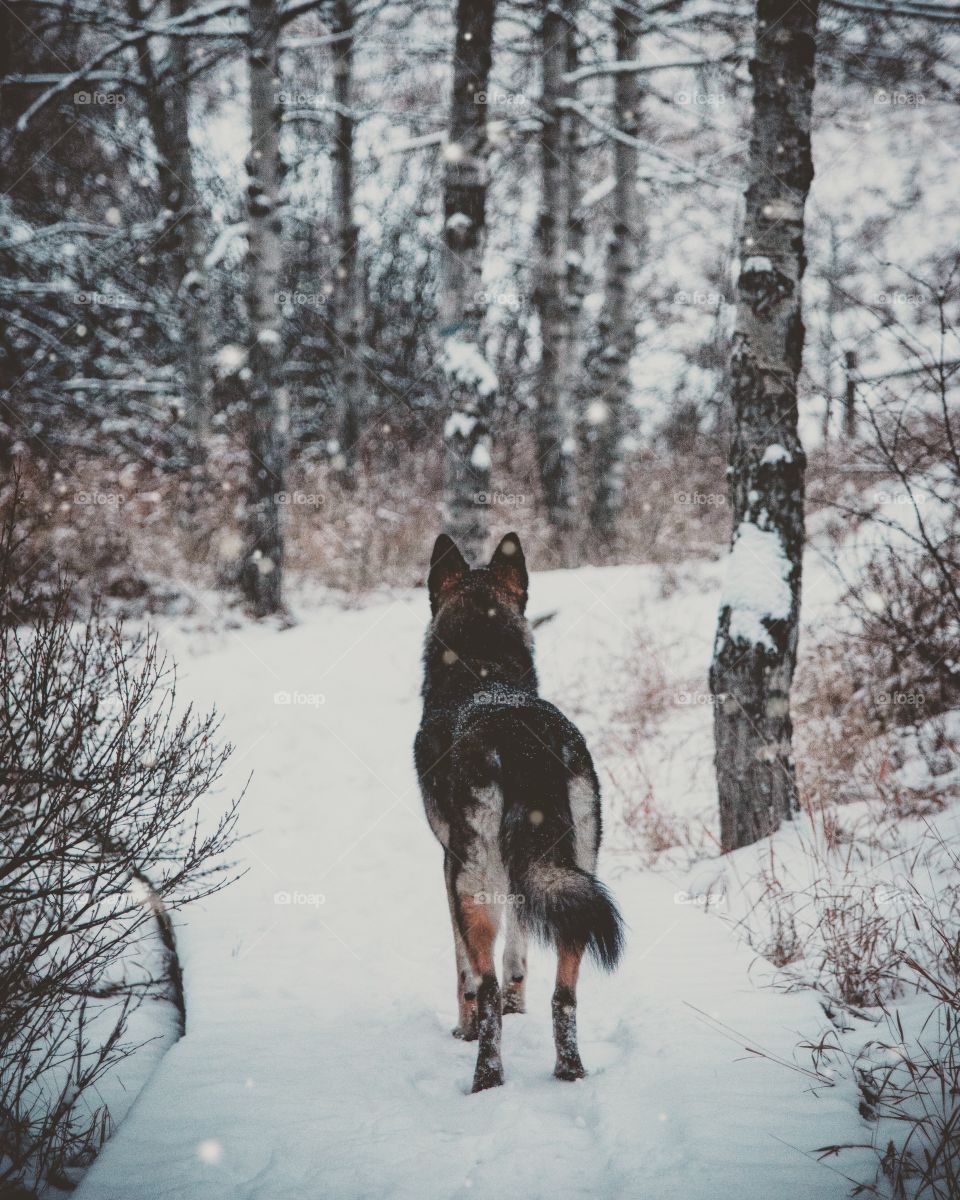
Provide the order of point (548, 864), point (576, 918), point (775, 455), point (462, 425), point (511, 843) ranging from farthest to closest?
point (462, 425), point (775, 455), point (511, 843), point (548, 864), point (576, 918)

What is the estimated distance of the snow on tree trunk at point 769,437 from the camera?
3.78m

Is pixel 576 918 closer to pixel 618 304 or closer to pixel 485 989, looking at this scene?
pixel 485 989

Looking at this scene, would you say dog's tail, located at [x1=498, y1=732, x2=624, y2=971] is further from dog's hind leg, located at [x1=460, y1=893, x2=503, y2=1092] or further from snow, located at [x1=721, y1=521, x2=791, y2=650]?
snow, located at [x1=721, y1=521, x2=791, y2=650]

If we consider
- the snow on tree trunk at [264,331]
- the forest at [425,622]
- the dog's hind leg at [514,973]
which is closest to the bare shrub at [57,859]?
the forest at [425,622]

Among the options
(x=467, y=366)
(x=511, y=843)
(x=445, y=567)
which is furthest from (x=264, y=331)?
(x=511, y=843)

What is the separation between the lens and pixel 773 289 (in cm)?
378

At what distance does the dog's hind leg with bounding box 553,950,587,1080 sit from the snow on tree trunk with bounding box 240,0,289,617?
22.4 ft

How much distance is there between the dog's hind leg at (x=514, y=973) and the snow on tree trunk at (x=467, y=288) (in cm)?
379

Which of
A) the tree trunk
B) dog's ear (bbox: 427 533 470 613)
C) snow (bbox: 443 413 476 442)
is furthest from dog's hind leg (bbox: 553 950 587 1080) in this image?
the tree trunk

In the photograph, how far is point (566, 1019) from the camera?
2439mm

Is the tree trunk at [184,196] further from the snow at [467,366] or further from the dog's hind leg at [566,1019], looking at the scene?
the dog's hind leg at [566,1019]

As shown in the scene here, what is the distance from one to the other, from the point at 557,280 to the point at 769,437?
7.68 metres

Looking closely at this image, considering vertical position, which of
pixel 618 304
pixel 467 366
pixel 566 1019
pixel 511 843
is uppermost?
pixel 618 304

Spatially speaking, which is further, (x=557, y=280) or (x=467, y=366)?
(x=557, y=280)
